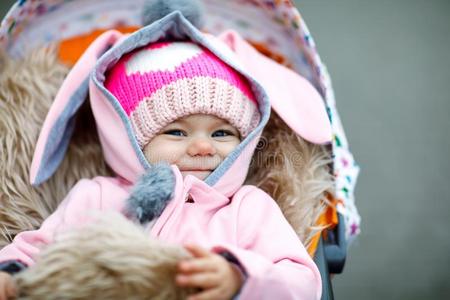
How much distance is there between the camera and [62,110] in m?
0.97

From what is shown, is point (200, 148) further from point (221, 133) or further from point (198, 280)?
point (198, 280)

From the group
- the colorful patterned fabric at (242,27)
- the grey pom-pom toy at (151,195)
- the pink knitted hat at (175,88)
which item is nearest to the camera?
the grey pom-pom toy at (151,195)

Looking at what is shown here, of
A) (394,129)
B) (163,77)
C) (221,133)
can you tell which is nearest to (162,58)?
(163,77)

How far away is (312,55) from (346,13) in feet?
2.47

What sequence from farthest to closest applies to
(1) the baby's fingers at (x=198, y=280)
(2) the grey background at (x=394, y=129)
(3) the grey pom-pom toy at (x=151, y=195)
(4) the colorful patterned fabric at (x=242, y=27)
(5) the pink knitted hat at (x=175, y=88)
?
(2) the grey background at (x=394, y=129) < (4) the colorful patterned fabric at (x=242, y=27) < (5) the pink knitted hat at (x=175, y=88) < (3) the grey pom-pom toy at (x=151, y=195) < (1) the baby's fingers at (x=198, y=280)

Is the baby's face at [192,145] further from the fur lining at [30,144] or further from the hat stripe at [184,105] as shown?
the fur lining at [30,144]

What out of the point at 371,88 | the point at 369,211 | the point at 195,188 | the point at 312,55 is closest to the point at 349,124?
the point at 371,88

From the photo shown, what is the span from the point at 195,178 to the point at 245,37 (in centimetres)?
38

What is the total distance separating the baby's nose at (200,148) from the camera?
871 millimetres

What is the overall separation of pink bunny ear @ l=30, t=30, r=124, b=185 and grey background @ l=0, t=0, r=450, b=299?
0.73 m

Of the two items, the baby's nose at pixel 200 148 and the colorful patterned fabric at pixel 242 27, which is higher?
the colorful patterned fabric at pixel 242 27

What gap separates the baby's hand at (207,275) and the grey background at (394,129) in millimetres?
834

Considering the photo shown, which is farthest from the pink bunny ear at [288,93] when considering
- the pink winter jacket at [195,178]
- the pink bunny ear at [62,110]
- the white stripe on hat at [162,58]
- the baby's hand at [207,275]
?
the baby's hand at [207,275]

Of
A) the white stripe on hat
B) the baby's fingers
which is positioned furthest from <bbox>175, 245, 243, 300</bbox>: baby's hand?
the white stripe on hat
